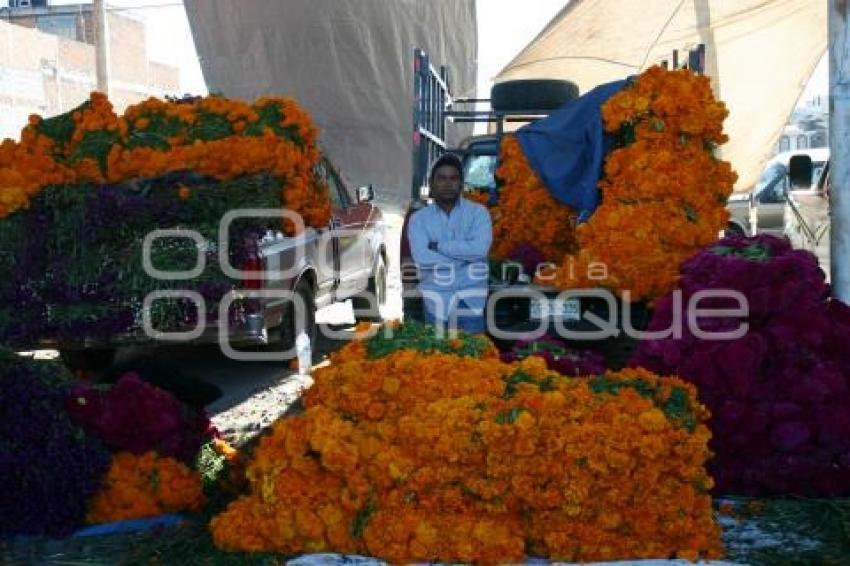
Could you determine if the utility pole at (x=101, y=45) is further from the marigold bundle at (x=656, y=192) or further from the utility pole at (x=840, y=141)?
the utility pole at (x=840, y=141)

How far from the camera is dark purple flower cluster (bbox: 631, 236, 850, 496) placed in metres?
4.97

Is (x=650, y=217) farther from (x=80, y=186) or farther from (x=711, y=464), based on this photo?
(x=80, y=186)

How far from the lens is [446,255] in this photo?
6.52 metres

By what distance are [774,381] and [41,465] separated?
11.4 ft

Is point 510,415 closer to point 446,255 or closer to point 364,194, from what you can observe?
point 446,255

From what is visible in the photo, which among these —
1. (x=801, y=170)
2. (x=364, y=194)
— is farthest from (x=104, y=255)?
(x=801, y=170)

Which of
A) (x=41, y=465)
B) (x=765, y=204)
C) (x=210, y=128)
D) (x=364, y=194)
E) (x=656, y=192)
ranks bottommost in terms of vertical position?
(x=41, y=465)

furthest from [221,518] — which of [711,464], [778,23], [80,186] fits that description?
[778,23]

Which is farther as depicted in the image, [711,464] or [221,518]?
[711,464]

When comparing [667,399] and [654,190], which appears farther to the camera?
[654,190]

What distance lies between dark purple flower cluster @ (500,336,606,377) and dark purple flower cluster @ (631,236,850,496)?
377 millimetres

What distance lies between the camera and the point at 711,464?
5.08 m

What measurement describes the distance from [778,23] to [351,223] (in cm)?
1039

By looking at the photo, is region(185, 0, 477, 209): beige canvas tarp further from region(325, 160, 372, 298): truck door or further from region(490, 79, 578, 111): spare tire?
region(490, 79, 578, 111): spare tire
